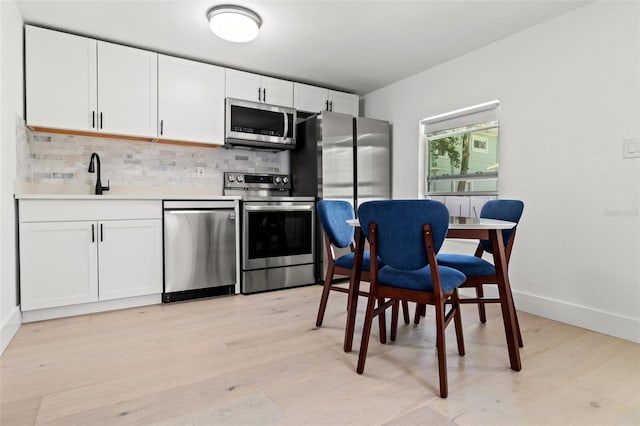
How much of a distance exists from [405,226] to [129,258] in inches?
90.7

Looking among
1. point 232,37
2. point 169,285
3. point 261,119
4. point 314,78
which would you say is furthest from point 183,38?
point 169,285

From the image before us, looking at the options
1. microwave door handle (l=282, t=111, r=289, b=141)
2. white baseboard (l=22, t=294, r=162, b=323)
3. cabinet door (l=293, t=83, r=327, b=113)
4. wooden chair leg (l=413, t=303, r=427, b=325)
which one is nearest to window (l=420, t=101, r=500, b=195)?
cabinet door (l=293, t=83, r=327, b=113)

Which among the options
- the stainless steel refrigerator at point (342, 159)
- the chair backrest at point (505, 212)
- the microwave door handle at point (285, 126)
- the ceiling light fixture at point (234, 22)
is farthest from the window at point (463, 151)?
the ceiling light fixture at point (234, 22)

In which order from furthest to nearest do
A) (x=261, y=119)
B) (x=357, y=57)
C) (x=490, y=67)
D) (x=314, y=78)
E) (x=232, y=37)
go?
(x=314, y=78) < (x=261, y=119) < (x=357, y=57) < (x=490, y=67) < (x=232, y=37)

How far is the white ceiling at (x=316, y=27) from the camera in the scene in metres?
2.54

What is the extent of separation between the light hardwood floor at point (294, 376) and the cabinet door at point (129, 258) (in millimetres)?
317

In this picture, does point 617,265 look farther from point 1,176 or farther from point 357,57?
point 1,176

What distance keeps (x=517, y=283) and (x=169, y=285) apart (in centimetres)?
288

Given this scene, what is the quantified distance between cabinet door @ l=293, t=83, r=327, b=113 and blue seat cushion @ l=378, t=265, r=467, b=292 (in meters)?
2.69

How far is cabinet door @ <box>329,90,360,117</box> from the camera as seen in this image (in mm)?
4211

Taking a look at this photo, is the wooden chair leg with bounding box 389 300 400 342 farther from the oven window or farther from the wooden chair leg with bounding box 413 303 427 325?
the oven window

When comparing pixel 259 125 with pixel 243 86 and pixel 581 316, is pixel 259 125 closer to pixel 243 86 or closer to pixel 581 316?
pixel 243 86

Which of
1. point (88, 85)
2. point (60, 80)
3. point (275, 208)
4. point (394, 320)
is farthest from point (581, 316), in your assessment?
point (60, 80)

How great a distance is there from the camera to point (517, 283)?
296cm
